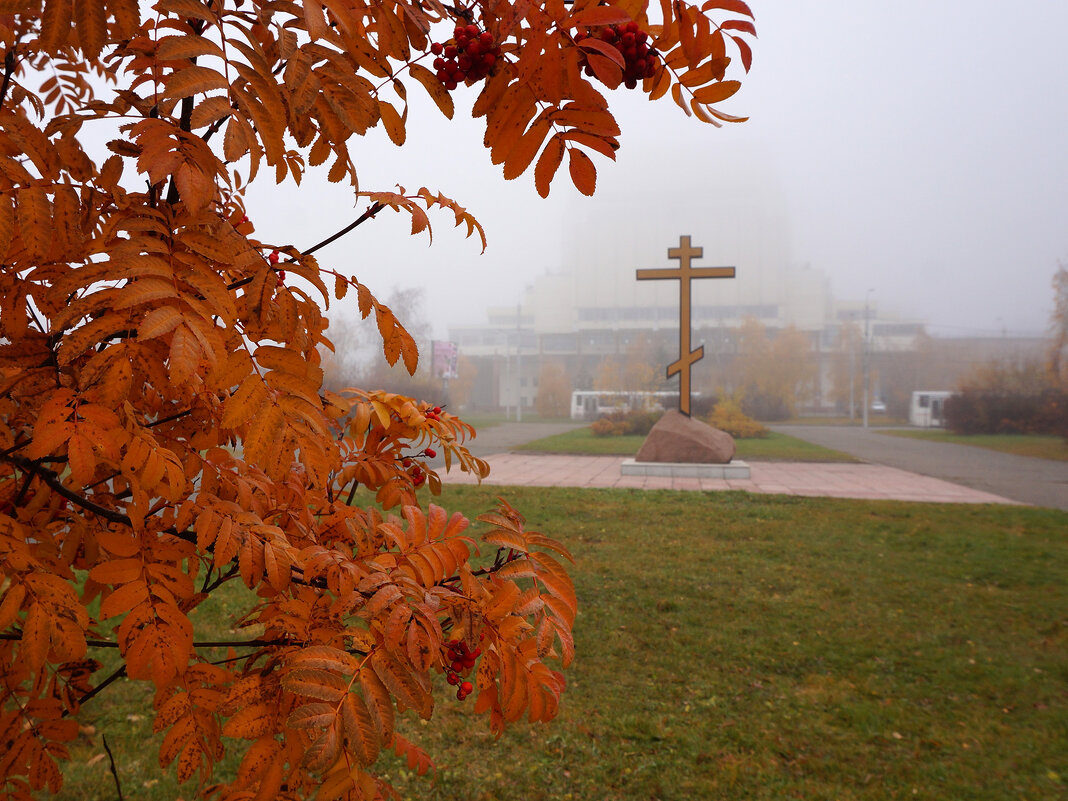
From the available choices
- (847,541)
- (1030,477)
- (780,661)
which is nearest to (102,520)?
(780,661)

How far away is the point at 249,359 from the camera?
0.85 metres

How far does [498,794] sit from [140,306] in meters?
2.27

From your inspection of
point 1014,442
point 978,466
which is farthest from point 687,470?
point 1014,442

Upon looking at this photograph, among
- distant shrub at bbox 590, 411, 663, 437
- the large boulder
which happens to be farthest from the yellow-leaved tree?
distant shrub at bbox 590, 411, 663, 437

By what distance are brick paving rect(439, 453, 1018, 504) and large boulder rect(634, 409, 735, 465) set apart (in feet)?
1.74

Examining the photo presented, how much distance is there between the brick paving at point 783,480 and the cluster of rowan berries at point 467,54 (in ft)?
24.5

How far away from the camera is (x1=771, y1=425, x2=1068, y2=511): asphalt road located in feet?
32.1

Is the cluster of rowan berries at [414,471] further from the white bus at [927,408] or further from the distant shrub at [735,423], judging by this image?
the white bus at [927,408]

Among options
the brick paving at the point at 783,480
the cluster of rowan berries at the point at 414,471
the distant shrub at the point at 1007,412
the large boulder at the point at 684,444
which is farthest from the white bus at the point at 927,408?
the cluster of rowan berries at the point at 414,471

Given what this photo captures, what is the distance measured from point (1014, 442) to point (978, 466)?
8656 mm

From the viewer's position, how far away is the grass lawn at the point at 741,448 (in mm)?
14586

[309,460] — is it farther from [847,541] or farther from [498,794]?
[847,541]

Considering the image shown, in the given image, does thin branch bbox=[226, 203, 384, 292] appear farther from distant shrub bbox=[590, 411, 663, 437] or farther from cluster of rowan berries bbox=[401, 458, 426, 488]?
distant shrub bbox=[590, 411, 663, 437]

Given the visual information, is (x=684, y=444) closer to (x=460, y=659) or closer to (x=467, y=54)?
(x=460, y=659)
